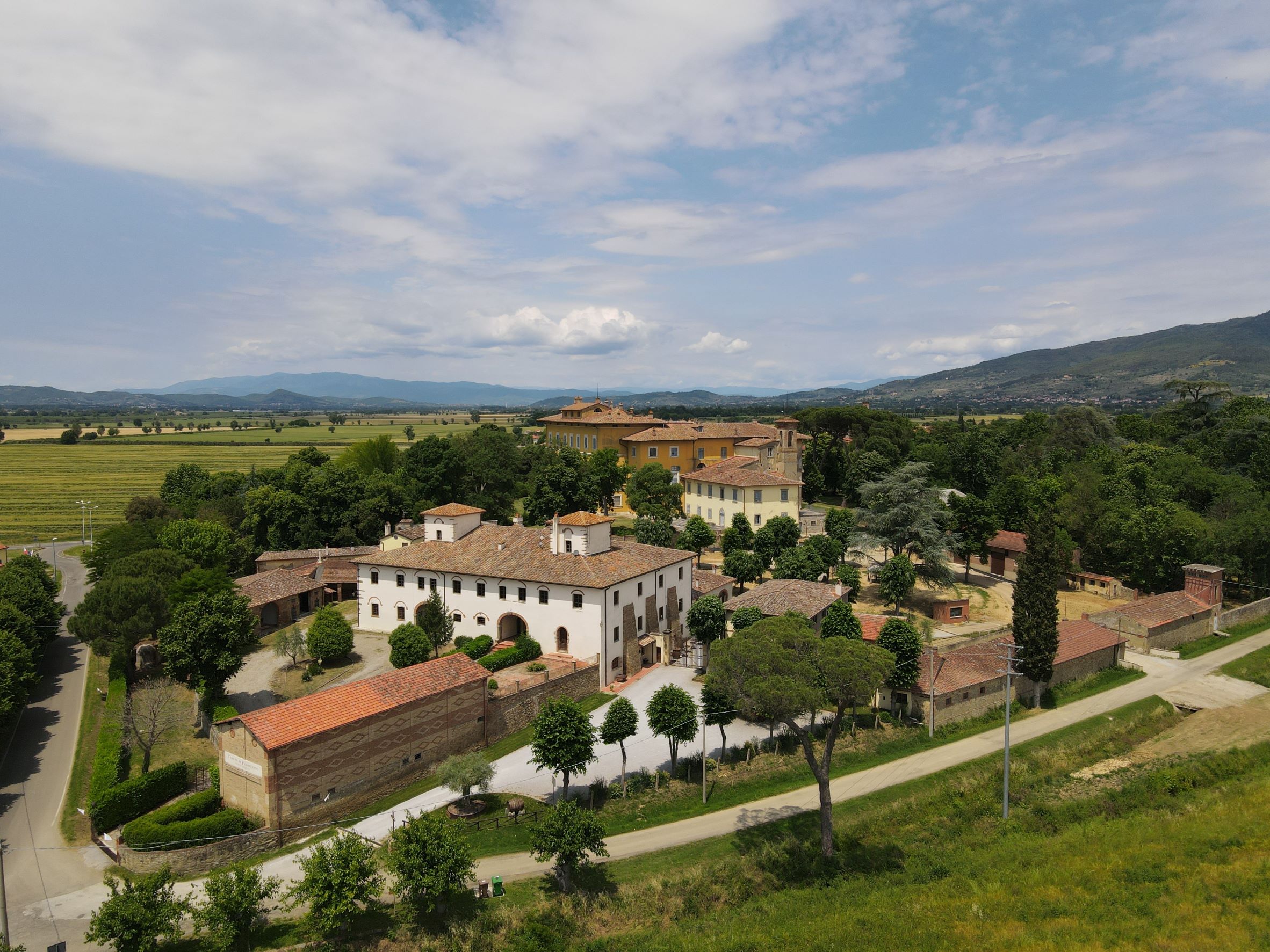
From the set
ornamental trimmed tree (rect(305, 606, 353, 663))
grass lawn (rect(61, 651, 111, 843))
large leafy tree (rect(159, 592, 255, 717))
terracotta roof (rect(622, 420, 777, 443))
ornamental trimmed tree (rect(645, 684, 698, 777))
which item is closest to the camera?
Result: grass lawn (rect(61, 651, 111, 843))

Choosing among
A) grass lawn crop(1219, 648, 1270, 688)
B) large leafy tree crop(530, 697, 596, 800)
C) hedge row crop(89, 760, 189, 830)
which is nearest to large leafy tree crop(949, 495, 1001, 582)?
grass lawn crop(1219, 648, 1270, 688)

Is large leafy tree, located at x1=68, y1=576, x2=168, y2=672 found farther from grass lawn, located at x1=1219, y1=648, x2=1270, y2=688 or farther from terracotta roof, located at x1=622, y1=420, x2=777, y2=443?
grass lawn, located at x1=1219, y1=648, x2=1270, y2=688

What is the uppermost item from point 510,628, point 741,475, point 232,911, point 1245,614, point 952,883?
point 741,475

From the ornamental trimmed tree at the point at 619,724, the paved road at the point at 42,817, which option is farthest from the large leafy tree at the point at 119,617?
the ornamental trimmed tree at the point at 619,724

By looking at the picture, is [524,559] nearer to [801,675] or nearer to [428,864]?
[801,675]

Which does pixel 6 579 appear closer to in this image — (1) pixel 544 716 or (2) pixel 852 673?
(1) pixel 544 716

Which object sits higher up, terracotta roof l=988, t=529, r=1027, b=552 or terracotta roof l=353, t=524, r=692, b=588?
terracotta roof l=353, t=524, r=692, b=588

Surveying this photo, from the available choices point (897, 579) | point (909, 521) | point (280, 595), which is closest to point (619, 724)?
point (897, 579)

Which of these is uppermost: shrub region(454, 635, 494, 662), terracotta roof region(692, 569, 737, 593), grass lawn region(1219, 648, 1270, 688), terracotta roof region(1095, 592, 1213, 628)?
terracotta roof region(692, 569, 737, 593)
